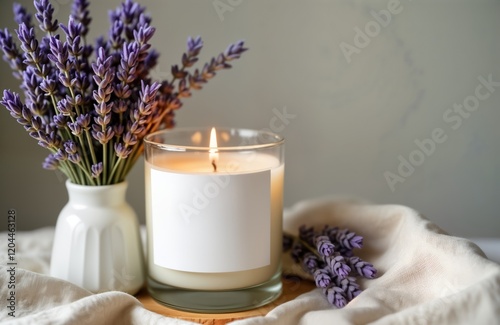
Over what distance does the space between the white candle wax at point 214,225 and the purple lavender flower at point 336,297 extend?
7cm

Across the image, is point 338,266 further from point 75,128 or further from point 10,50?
point 10,50

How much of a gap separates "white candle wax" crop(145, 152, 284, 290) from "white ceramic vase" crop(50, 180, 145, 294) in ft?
0.11

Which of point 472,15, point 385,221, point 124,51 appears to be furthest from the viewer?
point 472,15

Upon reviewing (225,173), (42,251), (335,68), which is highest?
(335,68)

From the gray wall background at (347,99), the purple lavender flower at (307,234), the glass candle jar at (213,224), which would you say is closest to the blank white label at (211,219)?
the glass candle jar at (213,224)

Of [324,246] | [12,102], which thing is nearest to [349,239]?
[324,246]

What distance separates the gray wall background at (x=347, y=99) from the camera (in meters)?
0.91

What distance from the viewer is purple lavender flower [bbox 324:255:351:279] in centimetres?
65

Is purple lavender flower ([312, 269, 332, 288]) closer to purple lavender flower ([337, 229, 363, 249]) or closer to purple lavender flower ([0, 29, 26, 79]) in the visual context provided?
purple lavender flower ([337, 229, 363, 249])

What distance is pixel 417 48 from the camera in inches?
36.2

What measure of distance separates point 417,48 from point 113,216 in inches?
20.9

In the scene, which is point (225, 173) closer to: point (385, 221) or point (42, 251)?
point (385, 221)

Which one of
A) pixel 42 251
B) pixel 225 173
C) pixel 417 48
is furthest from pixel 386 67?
pixel 42 251

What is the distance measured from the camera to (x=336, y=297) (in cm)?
65
